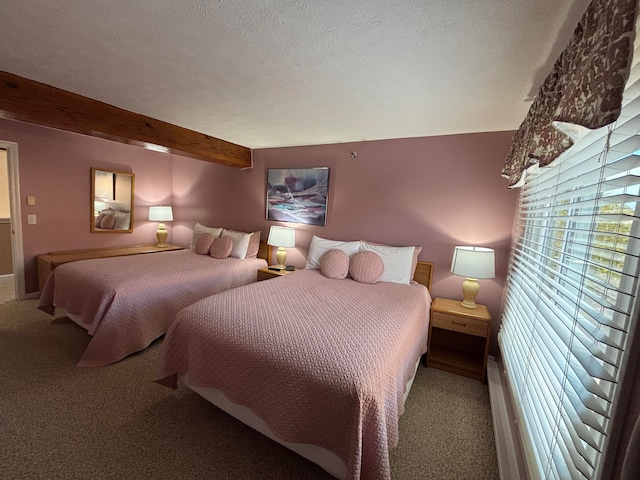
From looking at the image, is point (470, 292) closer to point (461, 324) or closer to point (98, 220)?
point (461, 324)

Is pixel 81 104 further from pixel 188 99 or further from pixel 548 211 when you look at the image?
pixel 548 211

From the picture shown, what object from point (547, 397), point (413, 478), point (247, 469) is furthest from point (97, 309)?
point (547, 397)

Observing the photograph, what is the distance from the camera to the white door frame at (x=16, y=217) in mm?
3191

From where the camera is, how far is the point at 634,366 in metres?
0.67

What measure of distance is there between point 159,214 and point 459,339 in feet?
14.9

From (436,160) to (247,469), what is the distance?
2.88m

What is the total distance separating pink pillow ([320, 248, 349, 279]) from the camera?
280 cm

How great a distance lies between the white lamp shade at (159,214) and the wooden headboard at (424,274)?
390 cm

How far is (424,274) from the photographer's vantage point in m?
2.88

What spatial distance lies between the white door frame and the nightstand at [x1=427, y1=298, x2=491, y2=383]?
15.5ft

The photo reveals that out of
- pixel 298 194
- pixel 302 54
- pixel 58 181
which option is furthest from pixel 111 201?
pixel 302 54

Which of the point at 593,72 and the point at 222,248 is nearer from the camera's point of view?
the point at 593,72

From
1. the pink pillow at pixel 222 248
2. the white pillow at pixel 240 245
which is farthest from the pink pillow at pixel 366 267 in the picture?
the pink pillow at pixel 222 248

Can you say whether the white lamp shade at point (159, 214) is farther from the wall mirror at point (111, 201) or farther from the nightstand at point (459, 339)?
the nightstand at point (459, 339)
